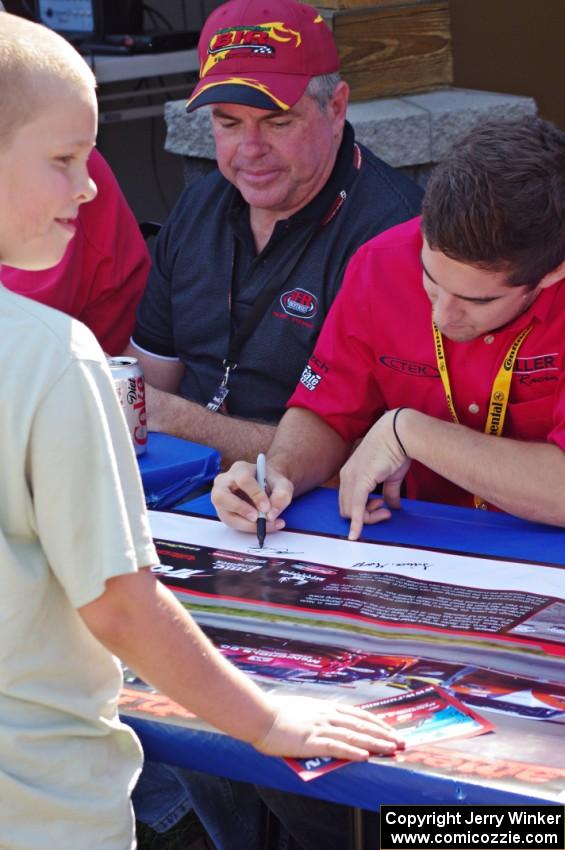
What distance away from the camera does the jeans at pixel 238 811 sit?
5.88 ft

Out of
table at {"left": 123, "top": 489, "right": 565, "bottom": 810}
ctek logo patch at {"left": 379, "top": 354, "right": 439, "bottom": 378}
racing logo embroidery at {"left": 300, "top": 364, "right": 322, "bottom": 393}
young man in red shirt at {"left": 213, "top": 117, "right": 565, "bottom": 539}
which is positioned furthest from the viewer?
racing logo embroidery at {"left": 300, "top": 364, "right": 322, "bottom": 393}

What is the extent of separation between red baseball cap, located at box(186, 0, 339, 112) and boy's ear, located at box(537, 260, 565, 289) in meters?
0.92

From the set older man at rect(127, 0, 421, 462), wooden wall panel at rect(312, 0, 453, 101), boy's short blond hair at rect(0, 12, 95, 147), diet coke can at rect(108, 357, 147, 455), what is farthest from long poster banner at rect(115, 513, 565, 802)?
wooden wall panel at rect(312, 0, 453, 101)

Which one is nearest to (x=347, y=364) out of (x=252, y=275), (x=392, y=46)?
(x=252, y=275)

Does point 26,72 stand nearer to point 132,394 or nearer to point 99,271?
point 132,394

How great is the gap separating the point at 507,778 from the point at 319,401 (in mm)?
1184

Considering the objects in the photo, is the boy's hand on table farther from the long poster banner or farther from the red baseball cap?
the red baseball cap

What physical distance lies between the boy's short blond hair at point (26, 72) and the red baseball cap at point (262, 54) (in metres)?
1.63

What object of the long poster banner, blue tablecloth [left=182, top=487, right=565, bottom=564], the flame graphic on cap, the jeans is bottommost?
the jeans

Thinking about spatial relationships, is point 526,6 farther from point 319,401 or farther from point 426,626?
point 426,626

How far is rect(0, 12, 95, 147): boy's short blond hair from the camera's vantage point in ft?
3.34

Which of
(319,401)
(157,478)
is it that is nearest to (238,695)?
(157,478)

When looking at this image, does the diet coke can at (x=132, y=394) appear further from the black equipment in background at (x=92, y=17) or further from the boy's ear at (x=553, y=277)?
the black equipment in background at (x=92, y=17)

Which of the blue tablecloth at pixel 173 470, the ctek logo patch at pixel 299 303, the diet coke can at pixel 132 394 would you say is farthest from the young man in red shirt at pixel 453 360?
the ctek logo patch at pixel 299 303
